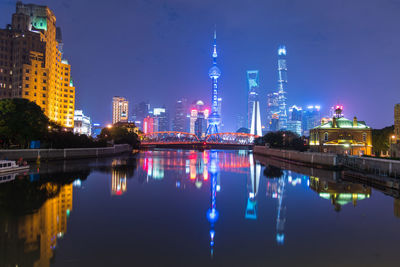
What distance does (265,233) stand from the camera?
14.6 metres

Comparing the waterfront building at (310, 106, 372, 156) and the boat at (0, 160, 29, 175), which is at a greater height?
the waterfront building at (310, 106, 372, 156)

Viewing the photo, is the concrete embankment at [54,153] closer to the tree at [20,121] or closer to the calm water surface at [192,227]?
the tree at [20,121]

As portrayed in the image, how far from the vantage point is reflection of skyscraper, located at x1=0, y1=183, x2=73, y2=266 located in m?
10.8

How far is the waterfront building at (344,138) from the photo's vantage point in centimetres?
5956

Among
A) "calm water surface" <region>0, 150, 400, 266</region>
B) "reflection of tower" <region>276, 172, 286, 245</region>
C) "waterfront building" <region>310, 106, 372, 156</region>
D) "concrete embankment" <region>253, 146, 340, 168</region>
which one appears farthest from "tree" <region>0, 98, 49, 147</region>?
"waterfront building" <region>310, 106, 372, 156</region>

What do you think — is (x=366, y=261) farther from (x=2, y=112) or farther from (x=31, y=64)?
(x=31, y=64)

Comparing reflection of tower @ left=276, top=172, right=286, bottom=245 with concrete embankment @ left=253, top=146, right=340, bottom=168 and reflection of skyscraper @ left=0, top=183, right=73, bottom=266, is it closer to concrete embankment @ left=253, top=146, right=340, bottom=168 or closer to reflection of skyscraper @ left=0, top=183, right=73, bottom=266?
reflection of skyscraper @ left=0, top=183, right=73, bottom=266

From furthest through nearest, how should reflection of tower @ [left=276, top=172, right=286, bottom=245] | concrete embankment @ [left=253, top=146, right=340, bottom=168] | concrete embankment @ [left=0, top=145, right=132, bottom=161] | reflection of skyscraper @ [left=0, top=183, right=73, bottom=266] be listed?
concrete embankment @ [left=253, top=146, right=340, bottom=168]
concrete embankment @ [left=0, top=145, right=132, bottom=161]
reflection of tower @ [left=276, top=172, right=286, bottom=245]
reflection of skyscraper @ [left=0, top=183, right=73, bottom=266]

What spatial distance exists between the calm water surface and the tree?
65.1ft

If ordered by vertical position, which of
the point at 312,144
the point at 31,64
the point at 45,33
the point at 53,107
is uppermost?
the point at 45,33

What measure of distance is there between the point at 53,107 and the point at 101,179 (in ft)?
263

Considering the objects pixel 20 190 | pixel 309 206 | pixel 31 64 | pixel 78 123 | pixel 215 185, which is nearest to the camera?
pixel 309 206

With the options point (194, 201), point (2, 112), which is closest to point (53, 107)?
point (2, 112)

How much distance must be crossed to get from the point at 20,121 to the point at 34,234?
3612 cm
